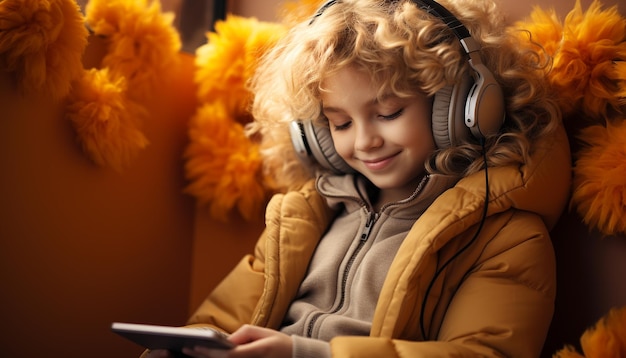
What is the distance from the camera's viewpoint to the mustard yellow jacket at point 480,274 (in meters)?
1.07

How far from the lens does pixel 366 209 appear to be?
1320mm

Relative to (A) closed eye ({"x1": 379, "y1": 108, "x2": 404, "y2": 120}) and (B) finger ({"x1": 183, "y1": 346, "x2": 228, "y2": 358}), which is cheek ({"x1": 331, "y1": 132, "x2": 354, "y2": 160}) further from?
(B) finger ({"x1": 183, "y1": 346, "x2": 228, "y2": 358})

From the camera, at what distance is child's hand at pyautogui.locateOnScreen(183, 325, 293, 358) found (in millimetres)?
1030

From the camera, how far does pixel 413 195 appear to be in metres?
1.23

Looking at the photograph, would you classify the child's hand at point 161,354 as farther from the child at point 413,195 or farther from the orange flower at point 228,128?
the orange flower at point 228,128

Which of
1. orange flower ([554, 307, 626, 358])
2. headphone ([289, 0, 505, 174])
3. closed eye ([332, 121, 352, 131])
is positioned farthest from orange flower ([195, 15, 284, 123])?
orange flower ([554, 307, 626, 358])

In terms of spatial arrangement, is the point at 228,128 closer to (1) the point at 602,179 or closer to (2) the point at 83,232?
(2) the point at 83,232

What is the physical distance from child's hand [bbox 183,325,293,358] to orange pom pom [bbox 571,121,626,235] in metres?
0.55

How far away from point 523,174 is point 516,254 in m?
0.14

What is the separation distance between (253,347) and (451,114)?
0.50 m

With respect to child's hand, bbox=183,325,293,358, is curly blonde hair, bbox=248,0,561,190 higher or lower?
higher

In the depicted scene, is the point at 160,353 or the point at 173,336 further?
the point at 160,353

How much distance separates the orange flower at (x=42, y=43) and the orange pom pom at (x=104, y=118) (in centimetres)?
5

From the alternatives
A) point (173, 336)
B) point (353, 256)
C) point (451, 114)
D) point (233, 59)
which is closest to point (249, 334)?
point (173, 336)
